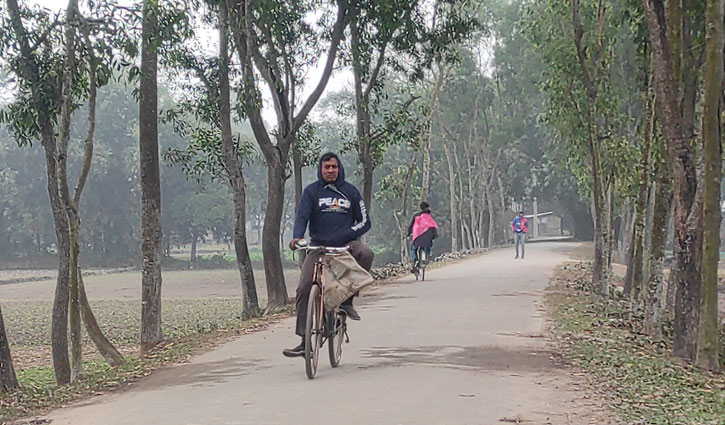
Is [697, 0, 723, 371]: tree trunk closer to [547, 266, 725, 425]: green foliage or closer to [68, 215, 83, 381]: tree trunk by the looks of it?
[547, 266, 725, 425]: green foliage

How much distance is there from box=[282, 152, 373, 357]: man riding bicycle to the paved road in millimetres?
786

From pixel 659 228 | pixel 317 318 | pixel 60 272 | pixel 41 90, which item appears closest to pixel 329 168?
pixel 317 318

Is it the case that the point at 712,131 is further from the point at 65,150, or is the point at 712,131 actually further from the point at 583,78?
the point at 583,78

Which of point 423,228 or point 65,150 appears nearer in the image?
point 65,150

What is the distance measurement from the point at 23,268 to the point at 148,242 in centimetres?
6074

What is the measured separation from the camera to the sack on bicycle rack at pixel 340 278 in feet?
27.2

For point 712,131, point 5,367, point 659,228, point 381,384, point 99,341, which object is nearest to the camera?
point 381,384

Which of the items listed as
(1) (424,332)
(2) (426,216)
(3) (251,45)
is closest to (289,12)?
(3) (251,45)

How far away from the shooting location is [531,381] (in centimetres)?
838

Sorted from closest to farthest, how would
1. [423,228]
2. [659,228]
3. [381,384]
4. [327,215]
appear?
[381,384]
[327,215]
[659,228]
[423,228]

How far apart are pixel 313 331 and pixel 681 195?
493cm

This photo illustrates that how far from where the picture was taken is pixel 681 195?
412 inches

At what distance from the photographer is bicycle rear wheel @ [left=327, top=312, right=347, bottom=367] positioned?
28.2ft

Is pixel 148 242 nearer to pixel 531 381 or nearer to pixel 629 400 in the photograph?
pixel 531 381
